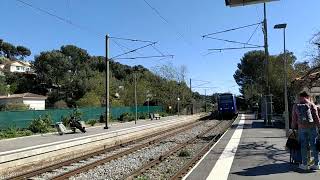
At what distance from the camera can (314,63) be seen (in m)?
28.6

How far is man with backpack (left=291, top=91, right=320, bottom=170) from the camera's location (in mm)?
11188

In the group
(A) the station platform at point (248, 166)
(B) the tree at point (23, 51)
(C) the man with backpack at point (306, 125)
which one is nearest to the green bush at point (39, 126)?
(A) the station platform at point (248, 166)

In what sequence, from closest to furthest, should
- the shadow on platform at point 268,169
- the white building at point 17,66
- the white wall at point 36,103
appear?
the shadow on platform at point 268,169, the white wall at point 36,103, the white building at point 17,66

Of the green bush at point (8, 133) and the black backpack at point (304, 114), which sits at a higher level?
the black backpack at point (304, 114)

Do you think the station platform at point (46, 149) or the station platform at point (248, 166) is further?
the station platform at point (46, 149)

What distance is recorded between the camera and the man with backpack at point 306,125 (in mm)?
11188

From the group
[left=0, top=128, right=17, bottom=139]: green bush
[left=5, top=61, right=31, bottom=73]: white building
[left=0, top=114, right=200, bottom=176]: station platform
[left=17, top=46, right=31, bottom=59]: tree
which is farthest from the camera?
[left=17, top=46, right=31, bottom=59]: tree

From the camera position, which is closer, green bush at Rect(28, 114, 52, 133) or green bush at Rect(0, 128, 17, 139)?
green bush at Rect(0, 128, 17, 139)

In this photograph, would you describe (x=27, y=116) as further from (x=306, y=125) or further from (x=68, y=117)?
(x=306, y=125)

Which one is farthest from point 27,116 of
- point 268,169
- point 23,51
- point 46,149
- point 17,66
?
point 23,51

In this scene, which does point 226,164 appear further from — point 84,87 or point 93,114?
point 84,87

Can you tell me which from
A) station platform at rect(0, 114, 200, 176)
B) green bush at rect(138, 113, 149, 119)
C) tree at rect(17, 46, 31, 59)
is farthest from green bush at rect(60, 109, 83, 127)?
tree at rect(17, 46, 31, 59)

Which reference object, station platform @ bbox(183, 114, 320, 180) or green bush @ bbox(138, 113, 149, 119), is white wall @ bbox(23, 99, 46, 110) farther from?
station platform @ bbox(183, 114, 320, 180)

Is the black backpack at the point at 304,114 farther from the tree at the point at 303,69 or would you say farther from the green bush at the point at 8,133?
the green bush at the point at 8,133
